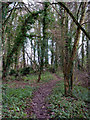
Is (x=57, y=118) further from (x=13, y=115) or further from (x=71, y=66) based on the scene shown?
(x=71, y=66)

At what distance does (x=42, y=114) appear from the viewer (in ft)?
15.3

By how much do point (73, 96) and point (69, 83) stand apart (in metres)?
0.88

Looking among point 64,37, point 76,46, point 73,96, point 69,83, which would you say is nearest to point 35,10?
point 64,37

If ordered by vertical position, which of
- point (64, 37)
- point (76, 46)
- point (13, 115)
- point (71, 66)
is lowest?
point (13, 115)

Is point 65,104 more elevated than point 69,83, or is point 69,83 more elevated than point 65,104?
point 69,83

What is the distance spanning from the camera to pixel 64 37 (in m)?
7.17

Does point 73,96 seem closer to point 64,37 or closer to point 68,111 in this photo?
point 68,111

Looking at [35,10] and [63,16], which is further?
[35,10]

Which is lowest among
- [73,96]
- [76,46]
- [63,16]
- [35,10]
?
[73,96]

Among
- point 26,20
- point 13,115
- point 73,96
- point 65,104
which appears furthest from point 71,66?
point 26,20

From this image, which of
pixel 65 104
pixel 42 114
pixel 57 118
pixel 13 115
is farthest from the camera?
pixel 65 104

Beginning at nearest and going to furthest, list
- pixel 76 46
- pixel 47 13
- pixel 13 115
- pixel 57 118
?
pixel 13 115 < pixel 57 118 < pixel 76 46 < pixel 47 13

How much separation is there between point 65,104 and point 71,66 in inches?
99.7

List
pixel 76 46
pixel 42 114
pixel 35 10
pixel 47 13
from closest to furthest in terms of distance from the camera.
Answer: pixel 42 114 → pixel 76 46 → pixel 35 10 → pixel 47 13
